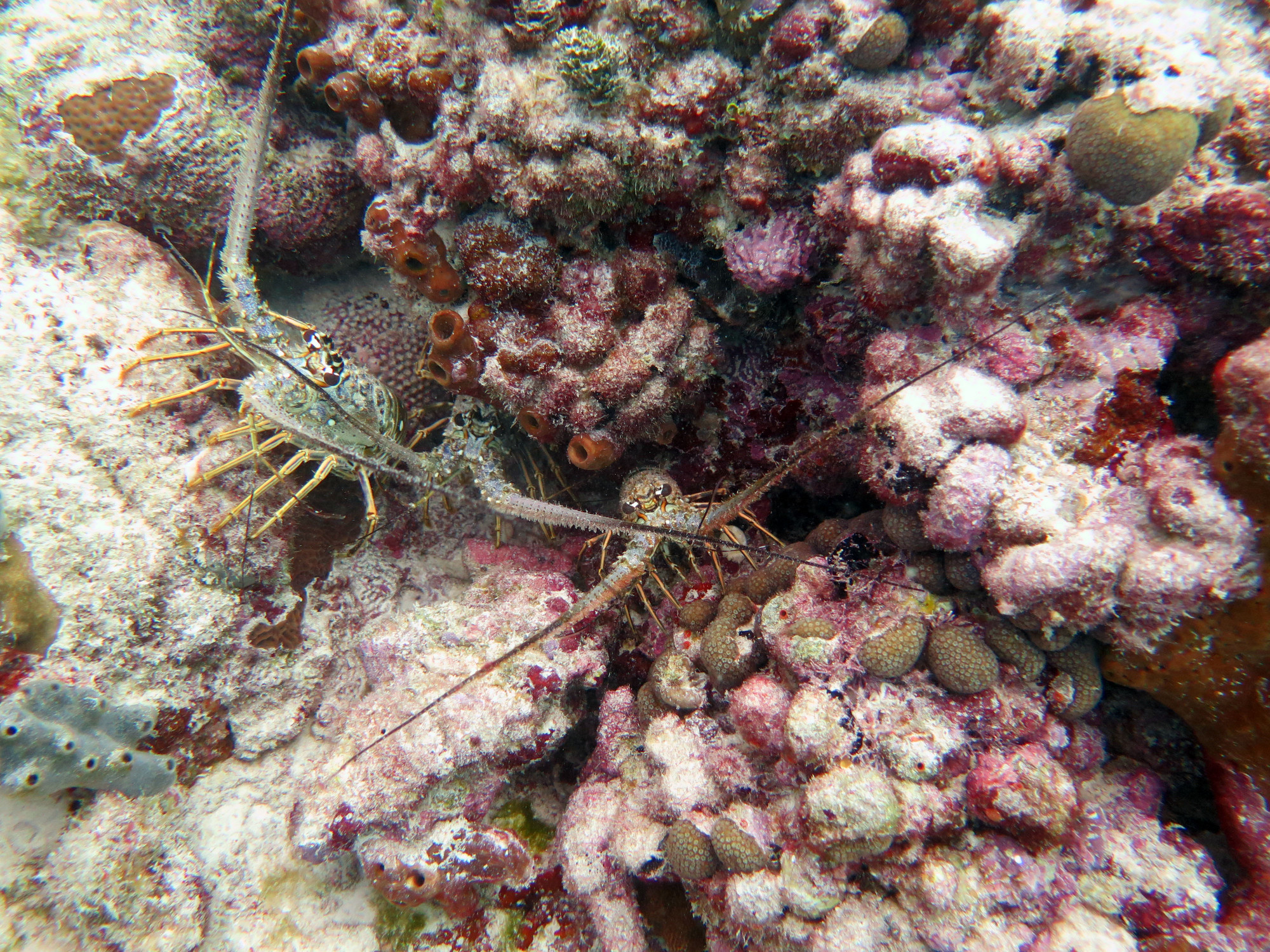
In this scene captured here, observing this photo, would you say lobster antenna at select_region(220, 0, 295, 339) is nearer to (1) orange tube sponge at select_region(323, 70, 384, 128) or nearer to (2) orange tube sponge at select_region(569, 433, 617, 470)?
(1) orange tube sponge at select_region(323, 70, 384, 128)

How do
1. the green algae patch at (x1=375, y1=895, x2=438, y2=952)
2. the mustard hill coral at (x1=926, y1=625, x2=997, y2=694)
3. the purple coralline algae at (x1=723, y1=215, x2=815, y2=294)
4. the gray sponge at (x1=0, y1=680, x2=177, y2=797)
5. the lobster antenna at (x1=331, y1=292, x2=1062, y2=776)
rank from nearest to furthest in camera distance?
1. the mustard hill coral at (x1=926, y1=625, x2=997, y2=694)
2. the lobster antenna at (x1=331, y1=292, x2=1062, y2=776)
3. the gray sponge at (x1=0, y1=680, x2=177, y2=797)
4. the purple coralline algae at (x1=723, y1=215, x2=815, y2=294)
5. the green algae patch at (x1=375, y1=895, x2=438, y2=952)

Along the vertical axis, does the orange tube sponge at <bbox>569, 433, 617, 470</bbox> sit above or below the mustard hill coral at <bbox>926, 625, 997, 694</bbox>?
below

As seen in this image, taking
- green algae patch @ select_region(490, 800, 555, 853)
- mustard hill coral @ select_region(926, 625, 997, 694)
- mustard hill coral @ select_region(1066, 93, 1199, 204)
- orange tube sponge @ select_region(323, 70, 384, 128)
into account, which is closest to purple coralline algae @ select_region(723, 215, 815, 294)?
mustard hill coral @ select_region(1066, 93, 1199, 204)

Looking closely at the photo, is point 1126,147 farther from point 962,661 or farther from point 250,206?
point 250,206

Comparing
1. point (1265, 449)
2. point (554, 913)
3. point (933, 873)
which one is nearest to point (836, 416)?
point (1265, 449)

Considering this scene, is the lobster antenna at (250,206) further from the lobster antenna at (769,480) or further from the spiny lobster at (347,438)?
the lobster antenna at (769,480)

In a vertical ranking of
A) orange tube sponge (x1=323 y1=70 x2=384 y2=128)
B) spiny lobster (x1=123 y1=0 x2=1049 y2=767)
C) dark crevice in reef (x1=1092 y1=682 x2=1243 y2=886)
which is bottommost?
spiny lobster (x1=123 y1=0 x2=1049 y2=767)

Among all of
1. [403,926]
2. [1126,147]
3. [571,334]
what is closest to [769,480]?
[571,334]

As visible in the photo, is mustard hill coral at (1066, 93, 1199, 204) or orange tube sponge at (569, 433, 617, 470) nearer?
mustard hill coral at (1066, 93, 1199, 204)
